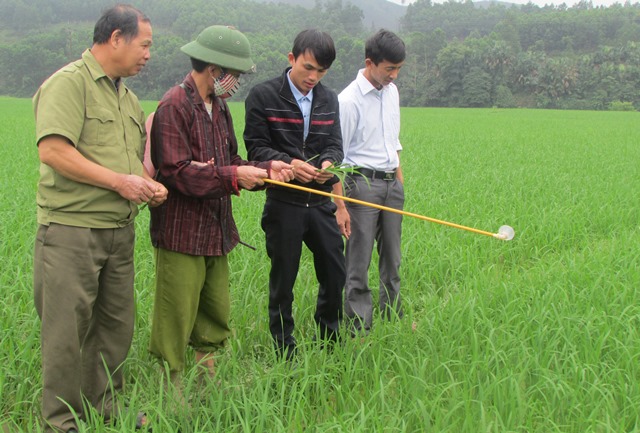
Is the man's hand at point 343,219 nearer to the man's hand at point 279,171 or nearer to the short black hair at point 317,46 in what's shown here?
the man's hand at point 279,171

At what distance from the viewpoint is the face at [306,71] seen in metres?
2.59

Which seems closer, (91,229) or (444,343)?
(91,229)

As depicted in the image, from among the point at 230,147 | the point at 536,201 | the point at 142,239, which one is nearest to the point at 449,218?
the point at 536,201

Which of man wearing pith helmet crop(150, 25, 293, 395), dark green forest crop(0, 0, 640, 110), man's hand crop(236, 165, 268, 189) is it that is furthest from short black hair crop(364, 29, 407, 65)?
dark green forest crop(0, 0, 640, 110)

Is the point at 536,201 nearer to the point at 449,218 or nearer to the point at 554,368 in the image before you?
the point at 449,218

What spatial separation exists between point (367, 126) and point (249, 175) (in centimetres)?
103

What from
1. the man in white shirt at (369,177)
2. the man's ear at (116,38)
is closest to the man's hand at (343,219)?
the man in white shirt at (369,177)

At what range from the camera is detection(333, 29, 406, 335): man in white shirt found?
313cm

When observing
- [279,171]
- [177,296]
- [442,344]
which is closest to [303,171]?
[279,171]

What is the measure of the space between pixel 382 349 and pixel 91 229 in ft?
4.45

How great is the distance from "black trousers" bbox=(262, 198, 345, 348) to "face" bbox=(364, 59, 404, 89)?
73 centimetres

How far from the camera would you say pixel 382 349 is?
108 inches

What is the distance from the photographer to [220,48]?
2.35 metres

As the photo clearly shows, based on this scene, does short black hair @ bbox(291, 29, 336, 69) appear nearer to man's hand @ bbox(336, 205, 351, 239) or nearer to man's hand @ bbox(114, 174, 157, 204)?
man's hand @ bbox(336, 205, 351, 239)
